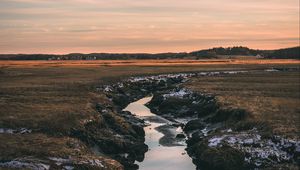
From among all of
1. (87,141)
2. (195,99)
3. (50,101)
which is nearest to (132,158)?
(87,141)

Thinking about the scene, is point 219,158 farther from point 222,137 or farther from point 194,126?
point 194,126

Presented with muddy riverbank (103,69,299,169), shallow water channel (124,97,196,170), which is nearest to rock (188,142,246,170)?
muddy riverbank (103,69,299,169)

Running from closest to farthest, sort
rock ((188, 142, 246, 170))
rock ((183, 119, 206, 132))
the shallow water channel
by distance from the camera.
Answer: rock ((188, 142, 246, 170)) < the shallow water channel < rock ((183, 119, 206, 132))

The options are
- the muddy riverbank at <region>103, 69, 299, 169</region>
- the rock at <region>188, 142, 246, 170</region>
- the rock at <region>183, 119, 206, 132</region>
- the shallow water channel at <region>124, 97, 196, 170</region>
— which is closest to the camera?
the rock at <region>188, 142, 246, 170</region>

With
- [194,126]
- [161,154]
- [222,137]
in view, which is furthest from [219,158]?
[194,126]

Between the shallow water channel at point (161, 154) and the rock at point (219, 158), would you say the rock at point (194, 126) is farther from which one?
the rock at point (219, 158)

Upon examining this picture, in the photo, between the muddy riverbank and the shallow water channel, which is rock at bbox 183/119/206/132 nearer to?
the muddy riverbank

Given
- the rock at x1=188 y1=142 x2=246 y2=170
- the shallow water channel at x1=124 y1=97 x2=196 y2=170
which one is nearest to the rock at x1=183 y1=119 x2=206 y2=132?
the shallow water channel at x1=124 y1=97 x2=196 y2=170

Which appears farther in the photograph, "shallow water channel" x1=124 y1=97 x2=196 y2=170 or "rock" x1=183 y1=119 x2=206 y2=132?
"rock" x1=183 y1=119 x2=206 y2=132

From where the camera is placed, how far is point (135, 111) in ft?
188

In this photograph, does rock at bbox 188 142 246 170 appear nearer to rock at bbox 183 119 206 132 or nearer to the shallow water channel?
the shallow water channel

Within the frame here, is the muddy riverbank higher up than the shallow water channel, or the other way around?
the muddy riverbank

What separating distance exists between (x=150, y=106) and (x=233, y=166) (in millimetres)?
33085

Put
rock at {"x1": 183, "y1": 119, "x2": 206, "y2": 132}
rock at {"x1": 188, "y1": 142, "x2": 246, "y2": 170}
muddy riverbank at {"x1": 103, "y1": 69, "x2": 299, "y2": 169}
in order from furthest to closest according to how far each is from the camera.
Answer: rock at {"x1": 183, "y1": 119, "x2": 206, "y2": 132}
muddy riverbank at {"x1": 103, "y1": 69, "x2": 299, "y2": 169}
rock at {"x1": 188, "y1": 142, "x2": 246, "y2": 170}
